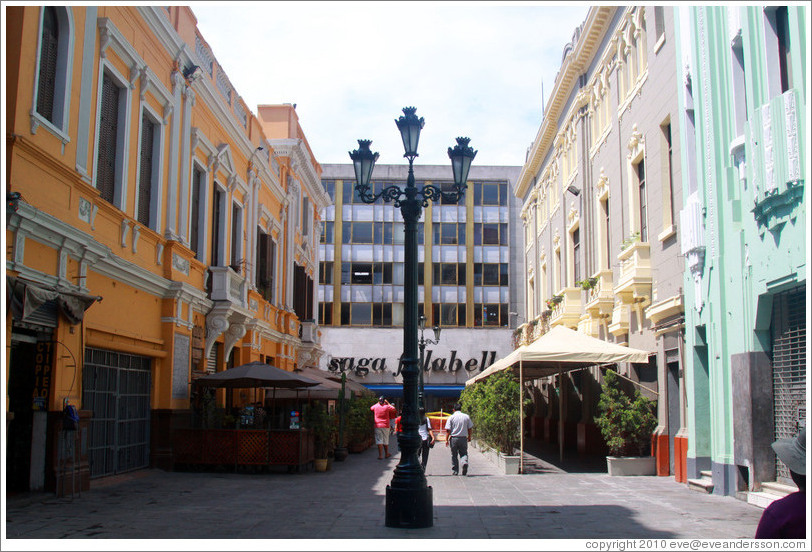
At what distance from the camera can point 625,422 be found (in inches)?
621

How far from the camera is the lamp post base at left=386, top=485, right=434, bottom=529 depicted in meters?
9.18

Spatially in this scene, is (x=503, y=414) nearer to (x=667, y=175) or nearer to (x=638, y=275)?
(x=638, y=275)

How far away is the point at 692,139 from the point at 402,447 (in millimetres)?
8504

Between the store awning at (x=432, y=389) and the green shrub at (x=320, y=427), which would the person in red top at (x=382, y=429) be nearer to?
the green shrub at (x=320, y=427)

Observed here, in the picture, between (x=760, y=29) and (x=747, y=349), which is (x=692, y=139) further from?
(x=747, y=349)

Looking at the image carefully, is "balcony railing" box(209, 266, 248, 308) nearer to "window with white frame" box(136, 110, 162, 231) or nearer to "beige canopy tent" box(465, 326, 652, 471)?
"window with white frame" box(136, 110, 162, 231)

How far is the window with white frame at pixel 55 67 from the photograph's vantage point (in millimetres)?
11656

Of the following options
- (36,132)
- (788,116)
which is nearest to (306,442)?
(36,132)

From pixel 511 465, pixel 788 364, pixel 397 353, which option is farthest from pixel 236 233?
pixel 397 353

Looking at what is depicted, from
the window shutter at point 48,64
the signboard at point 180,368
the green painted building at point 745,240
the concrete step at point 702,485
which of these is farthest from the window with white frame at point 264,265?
the concrete step at point 702,485

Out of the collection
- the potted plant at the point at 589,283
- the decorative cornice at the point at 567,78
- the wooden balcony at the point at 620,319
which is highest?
the decorative cornice at the point at 567,78

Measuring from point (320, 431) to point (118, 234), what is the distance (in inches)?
257

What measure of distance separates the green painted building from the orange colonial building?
32.9ft

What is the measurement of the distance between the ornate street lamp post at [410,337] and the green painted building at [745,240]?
412 cm
